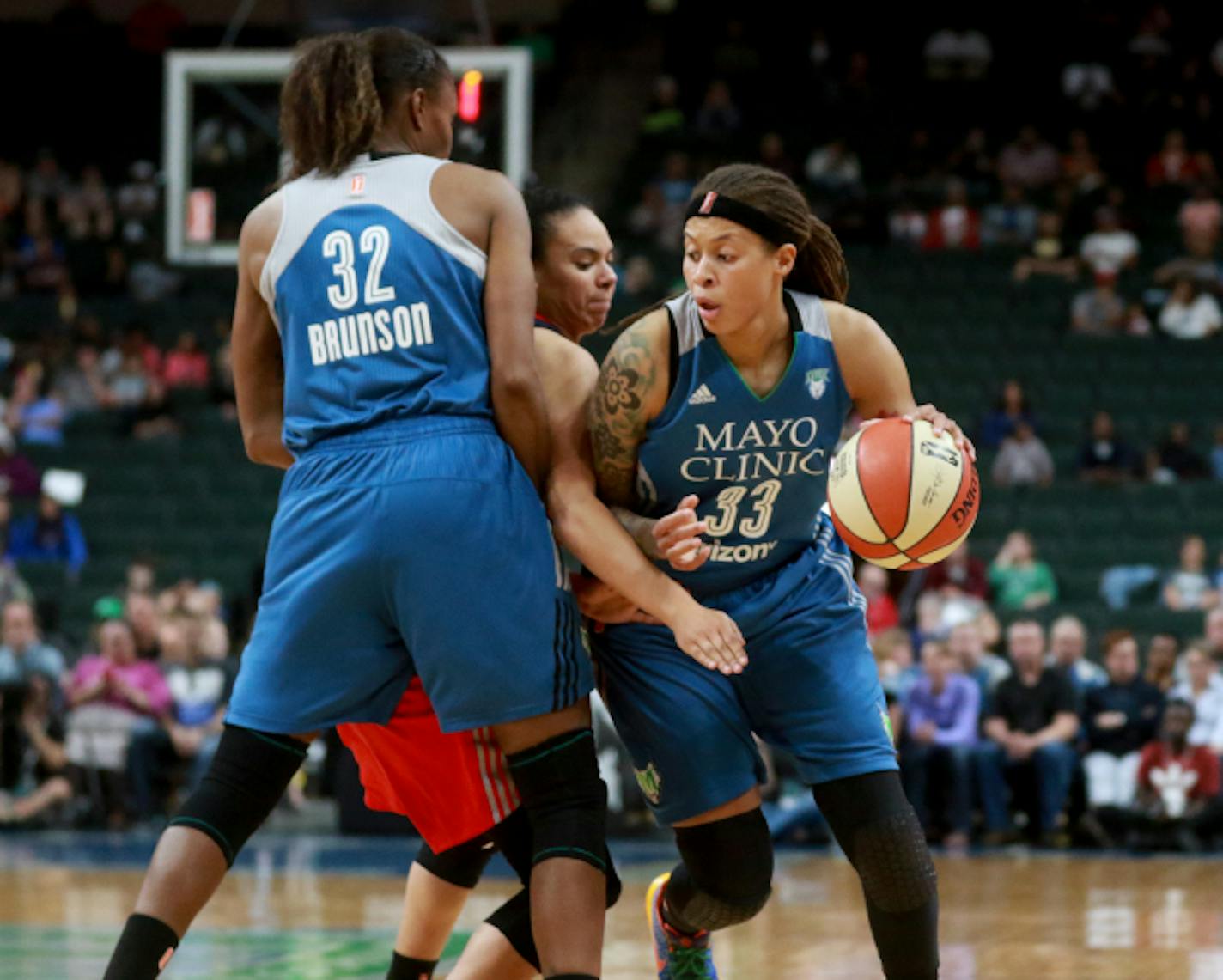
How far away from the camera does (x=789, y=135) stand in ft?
64.6

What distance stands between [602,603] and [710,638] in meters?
0.37

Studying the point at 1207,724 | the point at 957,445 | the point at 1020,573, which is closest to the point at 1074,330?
the point at 1020,573

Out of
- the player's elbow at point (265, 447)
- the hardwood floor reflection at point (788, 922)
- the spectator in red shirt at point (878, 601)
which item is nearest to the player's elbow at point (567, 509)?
the player's elbow at point (265, 447)

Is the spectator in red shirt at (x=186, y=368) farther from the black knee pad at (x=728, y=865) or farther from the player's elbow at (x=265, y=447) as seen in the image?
the black knee pad at (x=728, y=865)

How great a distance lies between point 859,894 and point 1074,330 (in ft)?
28.3

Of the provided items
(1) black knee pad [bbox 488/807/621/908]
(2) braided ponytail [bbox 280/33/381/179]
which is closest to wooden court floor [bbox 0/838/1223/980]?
(1) black knee pad [bbox 488/807/621/908]

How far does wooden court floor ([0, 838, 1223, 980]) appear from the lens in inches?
247

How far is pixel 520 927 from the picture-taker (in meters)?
4.35

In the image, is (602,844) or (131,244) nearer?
(602,844)

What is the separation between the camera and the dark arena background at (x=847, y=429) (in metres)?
8.49

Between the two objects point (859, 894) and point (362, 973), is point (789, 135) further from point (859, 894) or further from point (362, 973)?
point (362, 973)

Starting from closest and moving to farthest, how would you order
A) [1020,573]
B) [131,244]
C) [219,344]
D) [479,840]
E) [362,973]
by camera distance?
[479,840], [362,973], [1020,573], [219,344], [131,244]

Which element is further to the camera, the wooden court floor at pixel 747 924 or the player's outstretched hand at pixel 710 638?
the wooden court floor at pixel 747 924

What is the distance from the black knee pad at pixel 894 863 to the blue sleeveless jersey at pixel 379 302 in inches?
46.7
